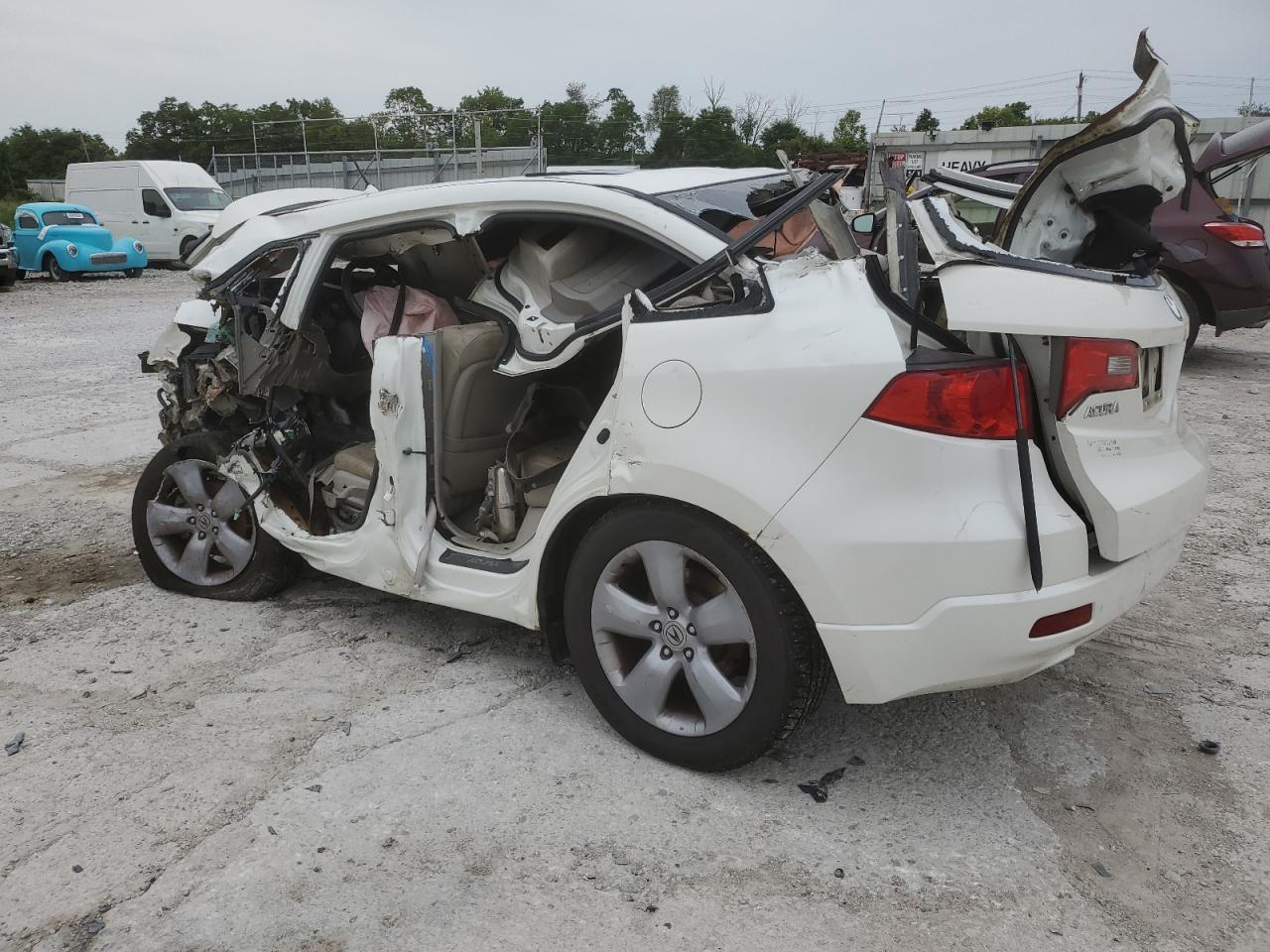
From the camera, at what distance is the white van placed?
22.0 m

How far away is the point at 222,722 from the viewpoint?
307 centimetres

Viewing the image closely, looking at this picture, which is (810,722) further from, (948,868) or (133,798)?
(133,798)

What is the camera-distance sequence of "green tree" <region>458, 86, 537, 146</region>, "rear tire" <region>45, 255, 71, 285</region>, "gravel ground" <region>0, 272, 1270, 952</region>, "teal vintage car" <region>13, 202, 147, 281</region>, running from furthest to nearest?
"green tree" <region>458, 86, 537, 146</region>
"rear tire" <region>45, 255, 71, 285</region>
"teal vintage car" <region>13, 202, 147, 281</region>
"gravel ground" <region>0, 272, 1270, 952</region>

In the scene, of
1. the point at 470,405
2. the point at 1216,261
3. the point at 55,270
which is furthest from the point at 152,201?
the point at 470,405

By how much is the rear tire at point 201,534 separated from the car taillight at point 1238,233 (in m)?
8.12

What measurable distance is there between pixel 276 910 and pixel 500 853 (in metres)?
0.52

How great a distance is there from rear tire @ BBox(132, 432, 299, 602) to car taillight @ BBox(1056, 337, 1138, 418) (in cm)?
296

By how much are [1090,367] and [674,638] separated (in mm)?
1247

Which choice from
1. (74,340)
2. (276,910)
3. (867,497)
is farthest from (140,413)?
(867,497)

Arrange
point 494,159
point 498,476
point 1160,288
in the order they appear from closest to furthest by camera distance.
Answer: point 1160,288 → point 498,476 → point 494,159

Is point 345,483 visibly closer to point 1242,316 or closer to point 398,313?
point 398,313

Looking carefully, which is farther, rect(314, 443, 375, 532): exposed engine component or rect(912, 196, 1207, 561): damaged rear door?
rect(314, 443, 375, 532): exposed engine component

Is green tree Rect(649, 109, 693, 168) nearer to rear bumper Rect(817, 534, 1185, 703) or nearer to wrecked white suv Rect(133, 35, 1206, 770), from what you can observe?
wrecked white suv Rect(133, 35, 1206, 770)

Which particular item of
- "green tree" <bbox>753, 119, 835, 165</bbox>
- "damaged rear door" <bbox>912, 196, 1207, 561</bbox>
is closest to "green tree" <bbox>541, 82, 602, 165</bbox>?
"green tree" <bbox>753, 119, 835, 165</bbox>
